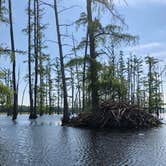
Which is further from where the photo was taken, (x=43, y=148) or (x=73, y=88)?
(x=73, y=88)

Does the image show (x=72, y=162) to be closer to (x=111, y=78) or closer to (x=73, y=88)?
(x=111, y=78)

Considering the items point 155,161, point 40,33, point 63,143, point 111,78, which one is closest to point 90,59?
point 111,78

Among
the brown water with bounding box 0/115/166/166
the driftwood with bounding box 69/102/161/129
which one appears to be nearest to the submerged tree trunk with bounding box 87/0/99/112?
the driftwood with bounding box 69/102/161/129

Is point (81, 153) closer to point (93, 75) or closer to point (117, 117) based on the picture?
point (117, 117)

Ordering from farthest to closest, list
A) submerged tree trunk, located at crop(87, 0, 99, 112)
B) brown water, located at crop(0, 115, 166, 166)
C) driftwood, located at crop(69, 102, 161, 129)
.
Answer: submerged tree trunk, located at crop(87, 0, 99, 112)
driftwood, located at crop(69, 102, 161, 129)
brown water, located at crop(0, 115, 166, 166)

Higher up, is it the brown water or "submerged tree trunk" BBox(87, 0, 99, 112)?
"submerged tree trunk" BBox(87, 0, 99, 112)

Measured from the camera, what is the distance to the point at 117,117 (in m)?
23.4

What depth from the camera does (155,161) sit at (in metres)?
11.0

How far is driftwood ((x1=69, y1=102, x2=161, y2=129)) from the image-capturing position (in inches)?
925

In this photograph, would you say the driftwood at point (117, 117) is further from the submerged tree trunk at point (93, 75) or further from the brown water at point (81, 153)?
the brown water at point (81, 153)

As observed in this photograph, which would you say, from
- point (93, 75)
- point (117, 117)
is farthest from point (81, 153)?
point (93, 75)

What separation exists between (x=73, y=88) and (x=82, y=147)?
5280cm

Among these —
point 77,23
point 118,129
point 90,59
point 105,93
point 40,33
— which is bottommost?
point 118,129

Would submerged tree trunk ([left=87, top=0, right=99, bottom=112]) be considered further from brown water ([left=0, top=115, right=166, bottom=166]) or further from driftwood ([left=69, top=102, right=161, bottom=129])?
brown water ([left=0, top=115, right=166, bottom=166])
